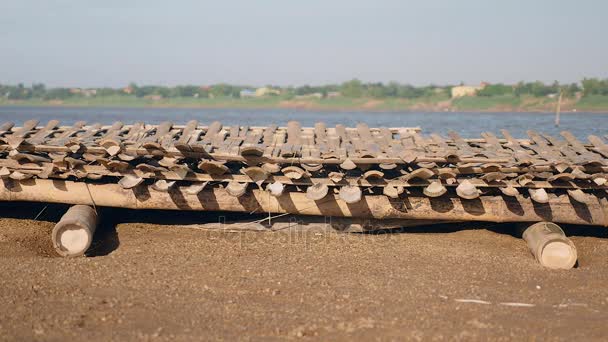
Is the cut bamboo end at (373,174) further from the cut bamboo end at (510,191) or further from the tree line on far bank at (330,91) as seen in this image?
the tree line on far bank at (330,91)

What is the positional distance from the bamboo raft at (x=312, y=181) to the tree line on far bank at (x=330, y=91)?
49.1 m

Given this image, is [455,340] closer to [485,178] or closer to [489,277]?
[489,277]

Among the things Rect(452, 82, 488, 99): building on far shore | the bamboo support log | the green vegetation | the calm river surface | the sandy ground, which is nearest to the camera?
the sandy ground

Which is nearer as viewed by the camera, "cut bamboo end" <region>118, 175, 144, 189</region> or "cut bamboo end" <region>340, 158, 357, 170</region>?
"cut bamboo end" <region>118, 175, 144, 189</region>

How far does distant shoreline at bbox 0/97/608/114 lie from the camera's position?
55.8 meters

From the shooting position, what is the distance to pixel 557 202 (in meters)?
8.34

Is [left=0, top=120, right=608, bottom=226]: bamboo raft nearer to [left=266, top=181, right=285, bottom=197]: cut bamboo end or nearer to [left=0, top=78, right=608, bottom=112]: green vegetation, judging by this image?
[left=266, top=181, right=285, bottom=197]: cut bamboo end

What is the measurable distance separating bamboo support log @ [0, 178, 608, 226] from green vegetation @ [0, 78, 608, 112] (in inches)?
1767

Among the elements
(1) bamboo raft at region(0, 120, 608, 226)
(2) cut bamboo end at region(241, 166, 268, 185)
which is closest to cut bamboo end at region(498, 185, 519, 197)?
(1) bamboo raft at region(0, 120, 608, 226)

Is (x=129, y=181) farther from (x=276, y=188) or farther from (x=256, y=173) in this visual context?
(x=276, y=188)

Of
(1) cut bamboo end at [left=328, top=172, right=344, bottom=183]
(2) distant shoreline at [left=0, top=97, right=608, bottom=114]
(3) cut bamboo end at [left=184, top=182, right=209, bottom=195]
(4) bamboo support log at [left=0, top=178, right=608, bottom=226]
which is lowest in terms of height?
(2) distant shoreline at [left=0, top=97, right=608, bottom=114]

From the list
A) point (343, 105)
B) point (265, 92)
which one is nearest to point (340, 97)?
point (343, 105)

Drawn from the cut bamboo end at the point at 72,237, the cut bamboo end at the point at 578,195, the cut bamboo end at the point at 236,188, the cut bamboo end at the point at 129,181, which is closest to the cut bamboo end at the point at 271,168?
the cut bamboo end at the point at 236,188

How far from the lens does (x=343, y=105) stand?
68625mm
